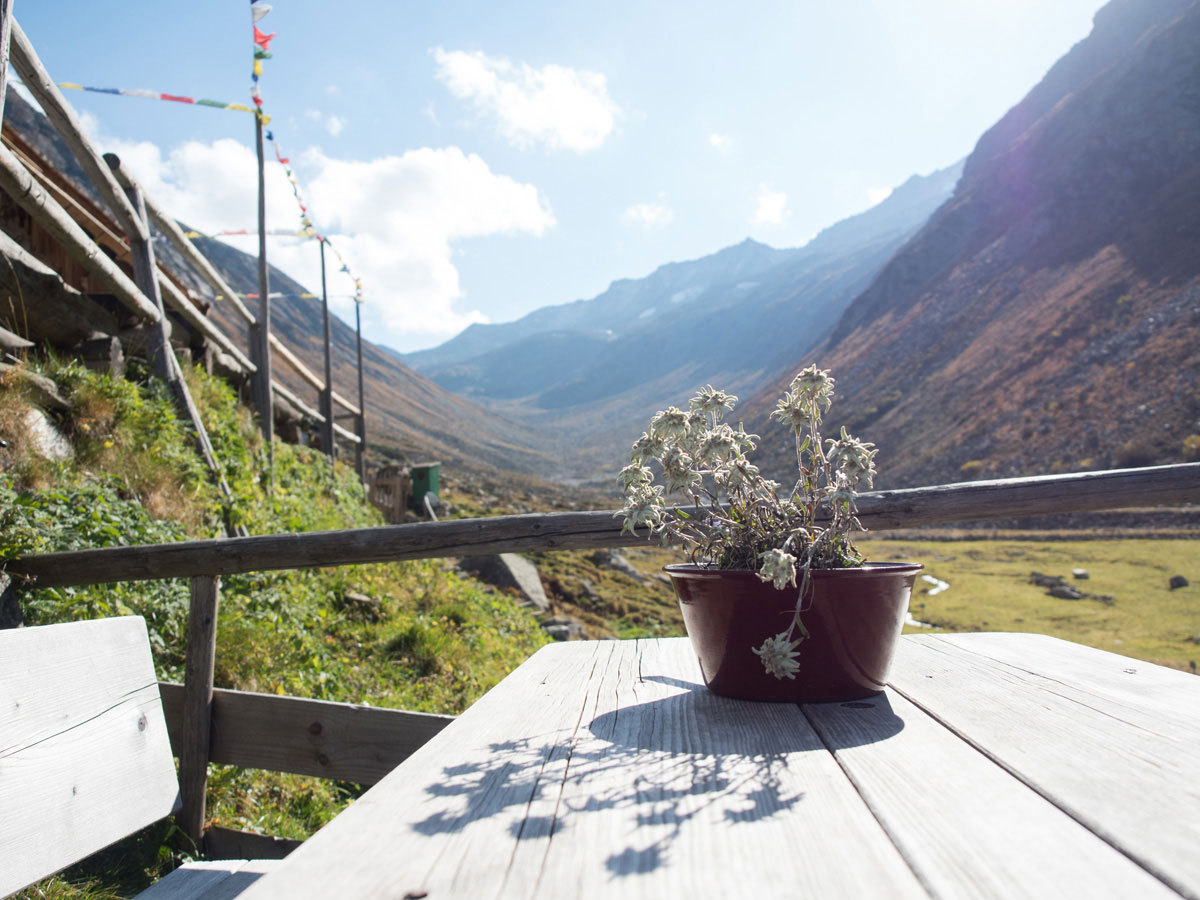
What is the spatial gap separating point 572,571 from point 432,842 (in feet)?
32.8

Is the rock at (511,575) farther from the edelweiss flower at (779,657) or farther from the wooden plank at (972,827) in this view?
the wooden plank at (972,827)

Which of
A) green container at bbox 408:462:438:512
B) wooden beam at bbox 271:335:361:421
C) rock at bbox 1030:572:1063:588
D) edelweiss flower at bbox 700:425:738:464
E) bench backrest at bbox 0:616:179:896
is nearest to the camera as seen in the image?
bench backrest at bbox 0:616:179:896

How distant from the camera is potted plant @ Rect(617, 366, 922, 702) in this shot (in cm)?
121

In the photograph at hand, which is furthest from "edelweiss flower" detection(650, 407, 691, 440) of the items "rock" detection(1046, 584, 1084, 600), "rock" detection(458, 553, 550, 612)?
"rock" detection(1046, 584, 1084, 600)

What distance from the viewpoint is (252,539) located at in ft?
7.69

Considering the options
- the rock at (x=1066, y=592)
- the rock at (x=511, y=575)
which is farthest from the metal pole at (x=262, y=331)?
the rock at (x=1066, y=592)

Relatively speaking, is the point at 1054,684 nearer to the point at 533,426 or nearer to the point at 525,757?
the point at 525,757

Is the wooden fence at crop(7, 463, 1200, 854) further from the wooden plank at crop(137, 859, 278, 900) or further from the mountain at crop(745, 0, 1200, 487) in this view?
the mountain at crop(745, 0, 1200, 487)

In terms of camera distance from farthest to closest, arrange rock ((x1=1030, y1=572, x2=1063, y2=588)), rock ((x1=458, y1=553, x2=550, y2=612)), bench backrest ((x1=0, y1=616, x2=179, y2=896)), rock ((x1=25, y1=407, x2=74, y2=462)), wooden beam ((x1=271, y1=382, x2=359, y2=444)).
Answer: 1. rock ((x1=1030, y1=572, x2=1063, y2=588))
2. wooden beam ((x1=271, y1=382, x2=359, y2=444))
3. rock ((x1=458, y1=553, x2=550, y2=612))
4. rock ((x1=25, y1=407, x2=74, y2=462))
5. bench backrest ((x1=0, y1=616, x2=179, y2=896))

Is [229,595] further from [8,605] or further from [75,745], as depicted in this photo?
[75,745]

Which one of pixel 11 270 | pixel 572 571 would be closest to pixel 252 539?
pixel 11 270

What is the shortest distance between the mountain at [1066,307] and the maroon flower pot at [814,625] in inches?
1072

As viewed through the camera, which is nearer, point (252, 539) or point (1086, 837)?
point (1086, 837)

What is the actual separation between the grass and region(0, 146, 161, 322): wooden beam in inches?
239
